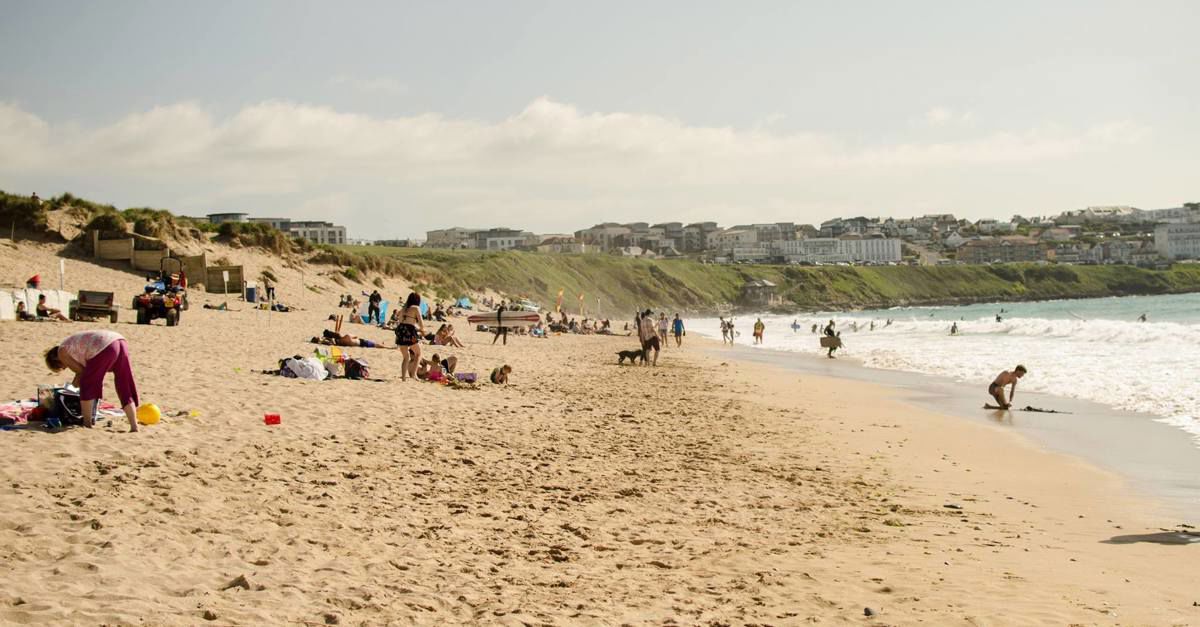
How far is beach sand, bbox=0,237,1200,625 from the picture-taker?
5176 millimetres

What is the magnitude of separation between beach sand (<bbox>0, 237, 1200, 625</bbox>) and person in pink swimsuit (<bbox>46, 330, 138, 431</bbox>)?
28 cm

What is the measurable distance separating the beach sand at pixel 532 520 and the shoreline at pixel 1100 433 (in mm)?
494

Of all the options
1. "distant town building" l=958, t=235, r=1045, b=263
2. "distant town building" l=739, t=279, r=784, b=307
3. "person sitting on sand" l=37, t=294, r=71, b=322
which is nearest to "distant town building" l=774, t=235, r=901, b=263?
"distant town building" l=958, t=235, r=1045, b=263

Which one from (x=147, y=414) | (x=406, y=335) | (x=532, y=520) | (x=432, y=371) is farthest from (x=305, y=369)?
(x=532, y=520)

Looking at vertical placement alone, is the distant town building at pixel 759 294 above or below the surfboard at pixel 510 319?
above

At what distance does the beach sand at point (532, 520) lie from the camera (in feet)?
17.0

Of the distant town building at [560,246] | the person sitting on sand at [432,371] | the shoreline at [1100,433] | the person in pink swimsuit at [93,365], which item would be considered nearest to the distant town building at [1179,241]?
the distant town building at [560,246]

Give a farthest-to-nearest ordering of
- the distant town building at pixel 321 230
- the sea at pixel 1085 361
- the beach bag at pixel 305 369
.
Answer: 1. the distant town building at pixel 321 230
2. the sea at pixel 1085 361
3. the beach bag at pixel 305 369

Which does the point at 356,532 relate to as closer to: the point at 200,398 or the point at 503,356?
the point at 200,398

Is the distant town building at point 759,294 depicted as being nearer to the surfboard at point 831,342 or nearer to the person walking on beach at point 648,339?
the surfboard at point 831,342

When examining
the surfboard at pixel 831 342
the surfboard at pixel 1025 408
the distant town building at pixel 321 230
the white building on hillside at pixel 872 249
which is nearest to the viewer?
the surfboard at pixel 1025 408

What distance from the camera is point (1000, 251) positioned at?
592 feet

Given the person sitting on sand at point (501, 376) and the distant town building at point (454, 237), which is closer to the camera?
the person sitting on sand at point (501, 376)

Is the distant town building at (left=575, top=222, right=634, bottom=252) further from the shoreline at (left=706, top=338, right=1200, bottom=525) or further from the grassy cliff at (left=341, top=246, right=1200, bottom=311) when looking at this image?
the shoreline at (left=706, top=338, right=1200, bottom=525)
